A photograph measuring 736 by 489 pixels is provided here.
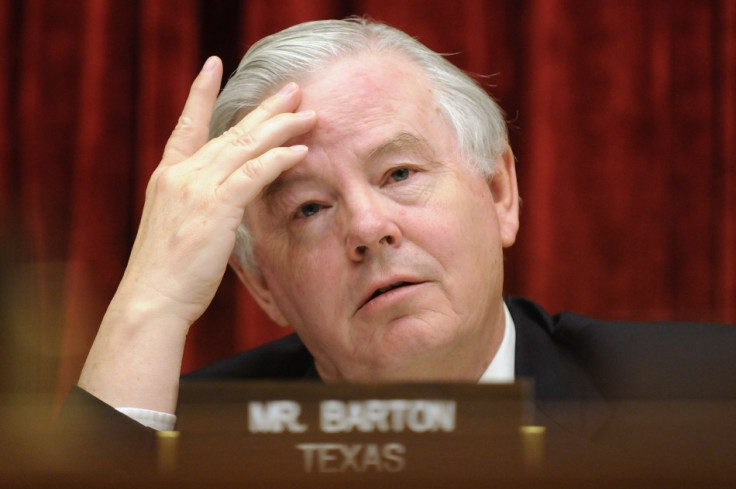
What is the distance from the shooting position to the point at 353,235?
1.37 meters

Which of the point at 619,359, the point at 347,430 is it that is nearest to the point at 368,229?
the point at 619,359

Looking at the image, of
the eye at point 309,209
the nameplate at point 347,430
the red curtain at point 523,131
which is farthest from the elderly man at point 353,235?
the nameplate at point 347,430

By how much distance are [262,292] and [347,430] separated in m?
1.15

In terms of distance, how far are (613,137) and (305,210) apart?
3.63ft

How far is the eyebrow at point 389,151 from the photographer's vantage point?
145cm

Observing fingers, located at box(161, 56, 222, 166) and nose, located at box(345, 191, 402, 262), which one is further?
fingers, located at box(161, 56, 222, 166)

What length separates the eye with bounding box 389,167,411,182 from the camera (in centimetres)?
147

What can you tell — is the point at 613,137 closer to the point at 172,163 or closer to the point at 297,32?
the point at 297,32

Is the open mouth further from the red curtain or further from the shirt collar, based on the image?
the red curtain

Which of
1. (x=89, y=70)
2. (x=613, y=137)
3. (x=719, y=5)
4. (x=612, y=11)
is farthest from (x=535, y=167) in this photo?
(x=89, y=70)

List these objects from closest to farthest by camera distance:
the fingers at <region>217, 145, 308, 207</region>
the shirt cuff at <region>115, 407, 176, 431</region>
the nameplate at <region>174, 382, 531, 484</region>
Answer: the nameplate at <region>174, 382, 531, 484</region>, the shirt cuff at <region>115, 407, 176, 431</region>, the fingers at <region>217, 145, 308, 207</region>

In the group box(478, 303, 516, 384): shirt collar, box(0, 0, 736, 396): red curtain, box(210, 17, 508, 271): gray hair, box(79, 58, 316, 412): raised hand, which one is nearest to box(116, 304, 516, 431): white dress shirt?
box(478, 303, 516, 384): shirt collar

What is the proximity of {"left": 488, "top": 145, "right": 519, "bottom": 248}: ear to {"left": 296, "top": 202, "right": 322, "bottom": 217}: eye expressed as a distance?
342 millimetres

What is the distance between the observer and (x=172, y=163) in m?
1.56
